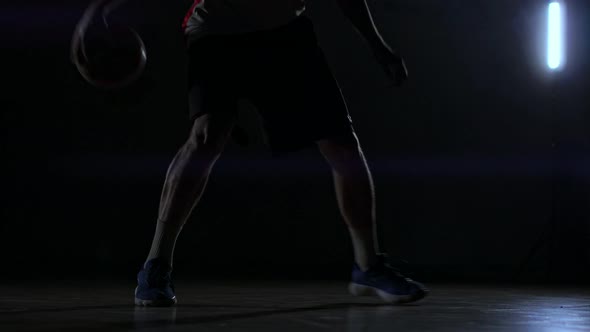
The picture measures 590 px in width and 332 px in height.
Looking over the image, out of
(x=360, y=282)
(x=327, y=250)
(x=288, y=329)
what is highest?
(x=327, y=250)

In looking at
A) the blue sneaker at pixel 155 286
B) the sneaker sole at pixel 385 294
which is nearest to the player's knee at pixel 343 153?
the sneaker sole at pixel 385 294

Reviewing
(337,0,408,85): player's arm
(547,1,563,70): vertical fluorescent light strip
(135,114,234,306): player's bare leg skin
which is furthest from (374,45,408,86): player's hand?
(547,1,563,70): vertical fluorescent light strip

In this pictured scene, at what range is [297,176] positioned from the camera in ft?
17.2

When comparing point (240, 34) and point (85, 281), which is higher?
point (240, 34)

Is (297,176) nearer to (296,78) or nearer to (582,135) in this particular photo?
(582,135)

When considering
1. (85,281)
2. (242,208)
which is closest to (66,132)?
(242,208)

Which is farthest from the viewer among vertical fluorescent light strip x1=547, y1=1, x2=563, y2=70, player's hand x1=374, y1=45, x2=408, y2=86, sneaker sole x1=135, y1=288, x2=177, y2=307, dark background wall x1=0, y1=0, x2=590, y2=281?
vertical fluorescent light strip x1=547, y1=1, x2=563, y2=70

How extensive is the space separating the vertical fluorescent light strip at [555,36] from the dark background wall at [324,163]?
0.06 meters

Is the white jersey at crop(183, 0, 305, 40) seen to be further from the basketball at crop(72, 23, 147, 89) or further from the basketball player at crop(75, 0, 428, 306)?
the basketball at crop(72, 23, 147, 89)

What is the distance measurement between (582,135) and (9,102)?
3085 mm

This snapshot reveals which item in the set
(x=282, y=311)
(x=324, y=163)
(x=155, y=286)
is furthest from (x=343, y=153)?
(x=324, y=163)

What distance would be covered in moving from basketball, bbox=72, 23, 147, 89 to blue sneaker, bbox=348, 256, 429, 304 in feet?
2.89

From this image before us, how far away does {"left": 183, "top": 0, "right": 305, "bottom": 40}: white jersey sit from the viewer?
2.57 m

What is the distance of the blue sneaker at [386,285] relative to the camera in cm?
248
